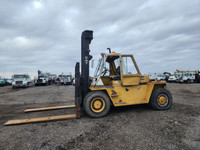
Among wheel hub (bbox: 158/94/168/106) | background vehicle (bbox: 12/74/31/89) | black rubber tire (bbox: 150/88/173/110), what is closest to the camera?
black rubber tire (bbox: 150/88/173/110)

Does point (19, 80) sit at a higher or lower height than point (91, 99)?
higher

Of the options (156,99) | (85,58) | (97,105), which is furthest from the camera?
(156,99)

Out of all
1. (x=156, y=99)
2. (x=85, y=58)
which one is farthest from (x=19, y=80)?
(x=156, y=99)

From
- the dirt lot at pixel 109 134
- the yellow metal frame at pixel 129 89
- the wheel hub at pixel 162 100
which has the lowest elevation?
the dirt lot at pixel 109 134

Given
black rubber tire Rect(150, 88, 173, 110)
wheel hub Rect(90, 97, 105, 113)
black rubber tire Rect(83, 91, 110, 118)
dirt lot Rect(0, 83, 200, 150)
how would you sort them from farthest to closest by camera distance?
black rubber tire Rect(150, 88, 173, 110) < wheel hub Rect(90, 97, 105, 113) < black rubber tire Rect(83, 91, 110, 118) < dirt lot Rect(0, 83, 200, 150)

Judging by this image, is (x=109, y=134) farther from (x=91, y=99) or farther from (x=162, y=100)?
(x=162, y=100)

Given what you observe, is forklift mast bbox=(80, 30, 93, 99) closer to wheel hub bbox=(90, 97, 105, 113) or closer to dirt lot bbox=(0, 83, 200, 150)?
wheel hub bbox=(90, 97, 105, 113)

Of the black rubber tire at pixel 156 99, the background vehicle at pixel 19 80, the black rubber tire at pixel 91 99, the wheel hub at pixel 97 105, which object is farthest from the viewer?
the background vehicle at pixel 19 80

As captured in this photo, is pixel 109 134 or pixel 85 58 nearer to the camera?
pixel 109 134

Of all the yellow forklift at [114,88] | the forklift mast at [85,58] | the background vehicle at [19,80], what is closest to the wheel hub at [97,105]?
the yellow forklift at [114,88]

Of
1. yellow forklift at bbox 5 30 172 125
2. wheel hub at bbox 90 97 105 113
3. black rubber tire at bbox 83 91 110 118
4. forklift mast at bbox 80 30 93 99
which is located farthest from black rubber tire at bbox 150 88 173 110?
forklift mast at bbox 80 30 93 99

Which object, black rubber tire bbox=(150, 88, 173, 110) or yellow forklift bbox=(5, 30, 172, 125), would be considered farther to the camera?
black rubber tire bbox=(150, 88, 173, 110)

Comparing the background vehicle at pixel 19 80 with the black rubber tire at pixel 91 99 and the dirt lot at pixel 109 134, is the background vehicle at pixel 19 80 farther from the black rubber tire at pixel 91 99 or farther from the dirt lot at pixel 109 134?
the black rubber tire at pixel 91 99

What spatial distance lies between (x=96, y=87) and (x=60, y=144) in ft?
8.53
